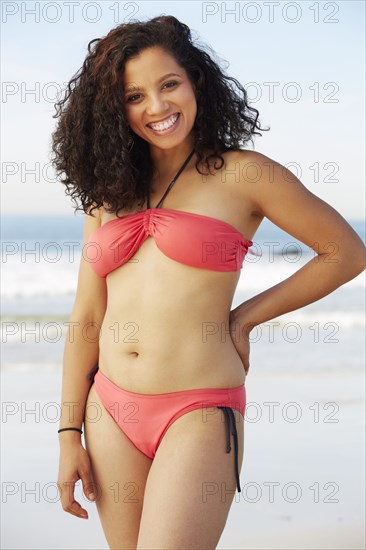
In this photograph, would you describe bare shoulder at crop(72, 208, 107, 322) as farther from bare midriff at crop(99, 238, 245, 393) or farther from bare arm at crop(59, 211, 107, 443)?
bare midriff at crop(99, 238, 245, 393)

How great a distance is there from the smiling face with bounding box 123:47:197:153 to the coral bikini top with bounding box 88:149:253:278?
125 millimetres

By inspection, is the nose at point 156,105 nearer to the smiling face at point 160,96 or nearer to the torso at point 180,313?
the smiling face at point 160,96

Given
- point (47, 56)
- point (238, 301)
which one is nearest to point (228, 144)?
point (238, 301)

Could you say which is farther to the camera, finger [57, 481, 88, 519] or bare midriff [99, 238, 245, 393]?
finger [57, 481, 88, 519]

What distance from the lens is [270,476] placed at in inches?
186

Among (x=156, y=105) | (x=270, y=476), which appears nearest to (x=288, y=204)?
(x=156, y=105)

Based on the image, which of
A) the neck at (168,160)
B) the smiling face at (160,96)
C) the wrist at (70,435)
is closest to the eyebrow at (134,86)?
the smiling face at (160,96)

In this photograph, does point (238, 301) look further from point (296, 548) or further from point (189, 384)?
point (189, 384)

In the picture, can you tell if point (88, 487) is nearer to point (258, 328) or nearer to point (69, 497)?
point (69, 497)

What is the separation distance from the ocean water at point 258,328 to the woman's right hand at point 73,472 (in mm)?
2766

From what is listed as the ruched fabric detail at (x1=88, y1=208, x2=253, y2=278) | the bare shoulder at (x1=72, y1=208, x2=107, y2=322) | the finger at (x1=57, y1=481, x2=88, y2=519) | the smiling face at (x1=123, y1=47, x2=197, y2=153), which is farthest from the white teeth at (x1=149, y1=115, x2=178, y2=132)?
the finger at (x1=57, y1=481, x2=88, y2=519)

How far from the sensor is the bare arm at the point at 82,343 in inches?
104

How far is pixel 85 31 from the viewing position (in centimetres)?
1384

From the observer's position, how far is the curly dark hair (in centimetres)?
253
